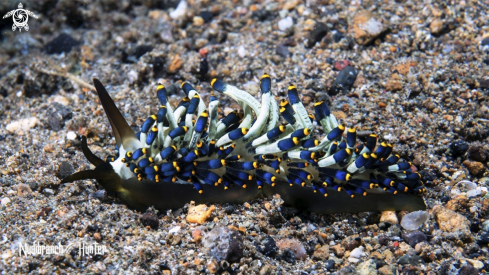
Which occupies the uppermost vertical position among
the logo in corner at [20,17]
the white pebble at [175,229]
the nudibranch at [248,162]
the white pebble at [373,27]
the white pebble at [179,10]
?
the logo in corner at [20,17]

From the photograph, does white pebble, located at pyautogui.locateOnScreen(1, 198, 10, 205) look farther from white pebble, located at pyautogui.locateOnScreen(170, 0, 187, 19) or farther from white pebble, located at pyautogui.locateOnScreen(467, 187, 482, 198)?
white pebble, located at pyautogui.locateOnScreen(467, 187, 482, 198)

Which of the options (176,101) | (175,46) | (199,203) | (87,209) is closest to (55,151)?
(87,209)

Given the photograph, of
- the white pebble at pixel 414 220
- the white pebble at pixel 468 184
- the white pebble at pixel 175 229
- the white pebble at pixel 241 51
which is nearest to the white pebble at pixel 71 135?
the white pebble at pixel 175 229

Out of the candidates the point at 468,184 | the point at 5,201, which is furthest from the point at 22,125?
the point at 468,184

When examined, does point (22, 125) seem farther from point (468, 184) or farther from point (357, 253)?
point (468, 184)

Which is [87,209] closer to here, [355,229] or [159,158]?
[159,158]

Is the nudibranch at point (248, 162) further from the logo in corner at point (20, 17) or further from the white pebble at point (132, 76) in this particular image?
the logo in corner at point (20, 17)
